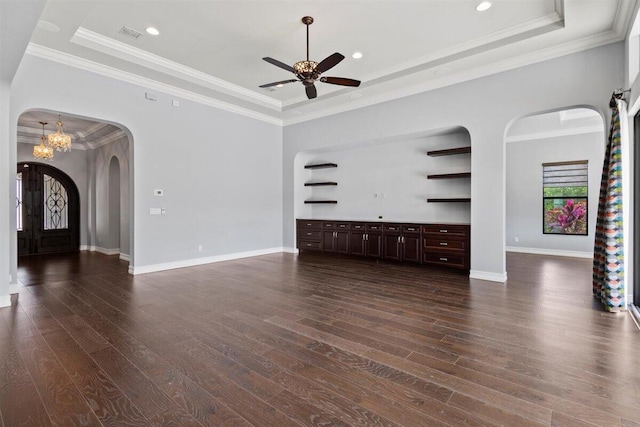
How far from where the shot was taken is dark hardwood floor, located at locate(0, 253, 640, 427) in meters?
1.84

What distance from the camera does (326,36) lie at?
172 inches

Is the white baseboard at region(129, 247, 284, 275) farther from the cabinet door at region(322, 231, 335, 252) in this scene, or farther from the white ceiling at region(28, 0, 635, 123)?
the white ceiling at region(28, 0, 635, 123)

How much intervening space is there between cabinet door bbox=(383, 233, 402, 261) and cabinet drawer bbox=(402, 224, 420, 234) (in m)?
0.20

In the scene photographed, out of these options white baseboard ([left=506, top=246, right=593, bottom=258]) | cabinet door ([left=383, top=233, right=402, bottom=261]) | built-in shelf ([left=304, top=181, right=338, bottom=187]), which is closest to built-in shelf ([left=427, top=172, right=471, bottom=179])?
cabinet door ([left=383, top=233, right=402, bottom=261])

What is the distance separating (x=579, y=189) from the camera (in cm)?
759

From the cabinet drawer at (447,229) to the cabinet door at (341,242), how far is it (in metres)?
1.86

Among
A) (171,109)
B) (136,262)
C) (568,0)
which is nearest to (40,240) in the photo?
(136,262)

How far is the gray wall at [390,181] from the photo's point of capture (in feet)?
20.4

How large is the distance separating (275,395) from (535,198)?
28.5 feet

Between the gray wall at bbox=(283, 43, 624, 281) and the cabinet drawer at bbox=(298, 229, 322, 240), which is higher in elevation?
the gray wall at bbox=(283, 43, 624, 281)

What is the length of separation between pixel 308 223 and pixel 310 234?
10.9 inches

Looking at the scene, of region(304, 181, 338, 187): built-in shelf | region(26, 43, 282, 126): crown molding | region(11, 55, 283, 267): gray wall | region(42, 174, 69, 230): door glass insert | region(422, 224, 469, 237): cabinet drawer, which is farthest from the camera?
region(42, 174, 69, 230): door glass insert

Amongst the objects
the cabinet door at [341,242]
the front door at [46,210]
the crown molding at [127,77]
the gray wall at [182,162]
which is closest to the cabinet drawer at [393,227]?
the cabinet door at [341,242]

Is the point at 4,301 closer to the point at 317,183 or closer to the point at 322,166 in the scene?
the point at 317,183
